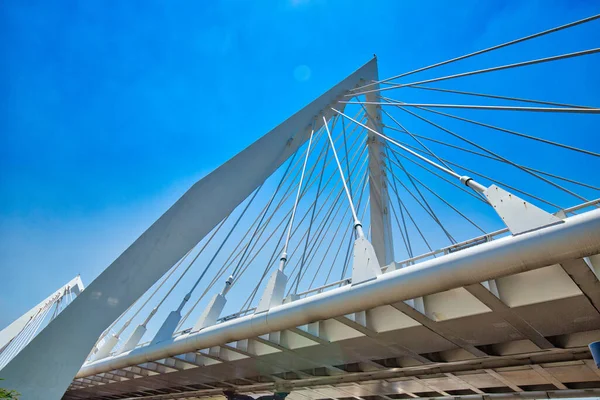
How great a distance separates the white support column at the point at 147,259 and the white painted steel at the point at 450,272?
129 inches

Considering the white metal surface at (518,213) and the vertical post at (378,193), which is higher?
the vertical post at (378,193)

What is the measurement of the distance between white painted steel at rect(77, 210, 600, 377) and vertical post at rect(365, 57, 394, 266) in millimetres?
8997

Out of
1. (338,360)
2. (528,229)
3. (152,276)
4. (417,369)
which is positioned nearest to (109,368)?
(152,276)

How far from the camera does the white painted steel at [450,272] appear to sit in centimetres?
496

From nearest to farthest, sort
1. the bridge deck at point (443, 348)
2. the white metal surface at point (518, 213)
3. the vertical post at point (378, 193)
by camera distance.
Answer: the white metal surface at point (518, 213) < the bridge deck at point (443, 348) < the vertical post at point (378, 193)

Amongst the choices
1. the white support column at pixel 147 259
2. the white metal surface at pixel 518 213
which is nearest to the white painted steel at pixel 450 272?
the white metal surface at pixel 518 213

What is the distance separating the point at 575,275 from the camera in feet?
19.0

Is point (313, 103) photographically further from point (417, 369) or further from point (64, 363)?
point (64, 363)

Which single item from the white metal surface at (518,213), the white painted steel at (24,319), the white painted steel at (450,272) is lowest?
the white painted steel at (450,272)

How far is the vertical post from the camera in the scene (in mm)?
17141

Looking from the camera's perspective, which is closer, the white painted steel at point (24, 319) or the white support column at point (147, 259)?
the white support column at point (147, 259)

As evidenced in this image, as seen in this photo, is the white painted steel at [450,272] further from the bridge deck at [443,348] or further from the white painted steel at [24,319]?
the white painted steel at [24,319]

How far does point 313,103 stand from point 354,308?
32.9 feet

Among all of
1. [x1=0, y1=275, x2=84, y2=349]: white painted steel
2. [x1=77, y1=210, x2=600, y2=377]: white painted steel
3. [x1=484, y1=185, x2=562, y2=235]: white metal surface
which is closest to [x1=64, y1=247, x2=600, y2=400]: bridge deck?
[x1=77, y1=210, x2=600, y2=377]: white painted steel
